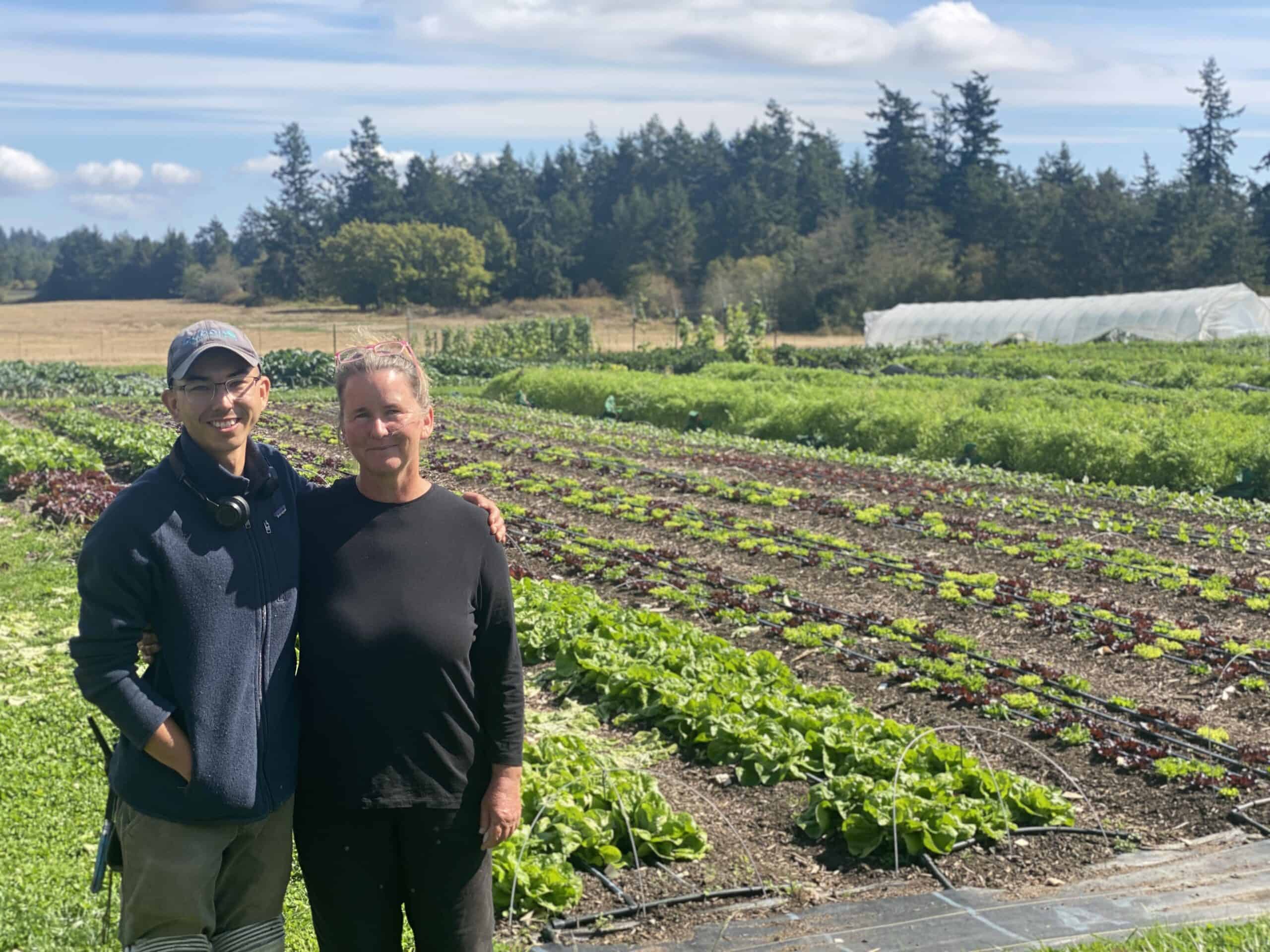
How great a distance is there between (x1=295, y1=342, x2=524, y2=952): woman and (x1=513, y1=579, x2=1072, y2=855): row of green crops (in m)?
2.71

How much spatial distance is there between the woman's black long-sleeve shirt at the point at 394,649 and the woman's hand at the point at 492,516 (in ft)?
0.40

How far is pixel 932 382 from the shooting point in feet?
81.1

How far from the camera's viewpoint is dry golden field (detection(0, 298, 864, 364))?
47.4 m

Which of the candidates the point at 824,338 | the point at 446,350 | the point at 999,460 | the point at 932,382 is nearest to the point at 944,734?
the point at 999,460

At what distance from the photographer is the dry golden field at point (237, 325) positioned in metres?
47.4

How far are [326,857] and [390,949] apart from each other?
0.26 meters

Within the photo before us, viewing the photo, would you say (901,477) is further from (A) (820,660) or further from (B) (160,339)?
(B) (160,339)

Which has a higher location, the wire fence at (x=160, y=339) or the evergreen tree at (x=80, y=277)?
the evergreen tree at (x=80, y=277)

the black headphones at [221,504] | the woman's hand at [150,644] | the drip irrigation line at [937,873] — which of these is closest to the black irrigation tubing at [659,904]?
the drip irrigation line at [937,873]

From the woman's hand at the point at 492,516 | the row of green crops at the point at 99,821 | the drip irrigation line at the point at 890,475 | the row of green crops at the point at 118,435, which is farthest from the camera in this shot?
the row of green crops at the point at 118,435

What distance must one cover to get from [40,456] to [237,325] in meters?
40.5

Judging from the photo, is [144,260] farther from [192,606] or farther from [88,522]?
[192,606]

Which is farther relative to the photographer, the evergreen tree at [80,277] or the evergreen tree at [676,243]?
the evergreen tree at [80,277]

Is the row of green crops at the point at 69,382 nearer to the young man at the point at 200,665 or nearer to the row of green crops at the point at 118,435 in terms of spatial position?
the row of green crops at the point at 118,435
